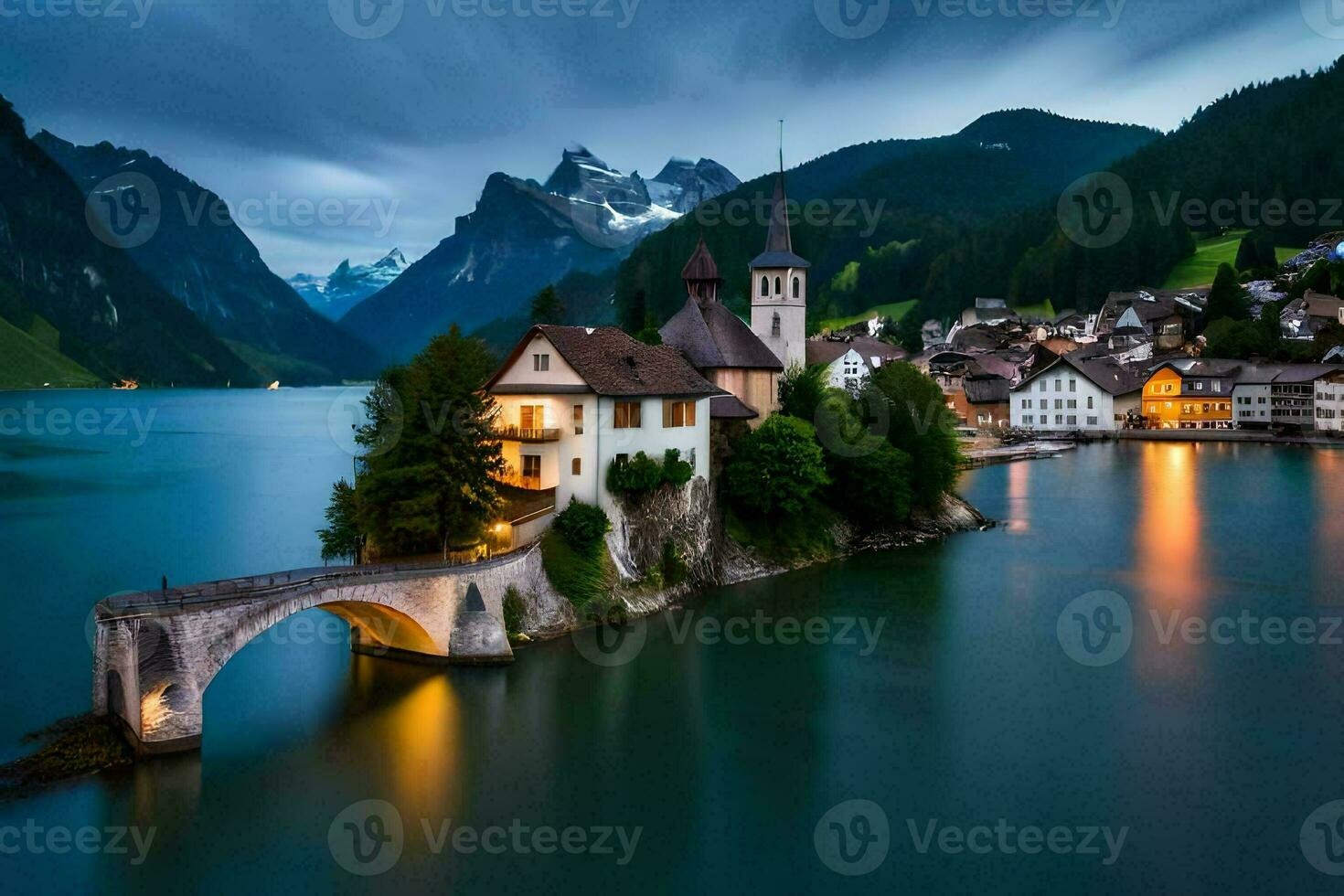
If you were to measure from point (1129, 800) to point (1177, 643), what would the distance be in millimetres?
14714

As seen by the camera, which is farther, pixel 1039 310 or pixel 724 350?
pixel 1039 310

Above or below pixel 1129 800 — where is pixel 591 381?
above

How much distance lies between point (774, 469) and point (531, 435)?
1323cm

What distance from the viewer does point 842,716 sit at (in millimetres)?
28531

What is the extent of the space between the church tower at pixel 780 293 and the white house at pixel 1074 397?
74.3 meters

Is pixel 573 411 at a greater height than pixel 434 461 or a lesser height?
greater

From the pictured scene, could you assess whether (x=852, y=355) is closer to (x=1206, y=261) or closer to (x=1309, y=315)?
(x=1309, y=315)

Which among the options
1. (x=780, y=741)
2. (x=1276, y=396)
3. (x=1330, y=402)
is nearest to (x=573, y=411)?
(x=780, y=741)

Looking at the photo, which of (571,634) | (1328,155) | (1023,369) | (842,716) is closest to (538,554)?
(571,634)

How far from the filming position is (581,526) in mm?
35781

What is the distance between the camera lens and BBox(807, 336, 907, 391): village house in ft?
391

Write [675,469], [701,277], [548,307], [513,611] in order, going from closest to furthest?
[513,611] → [675,469] → [701,277] → [548,307]

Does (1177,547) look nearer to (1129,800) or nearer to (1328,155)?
(1129,800)

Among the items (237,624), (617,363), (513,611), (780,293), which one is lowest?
(513,611)
